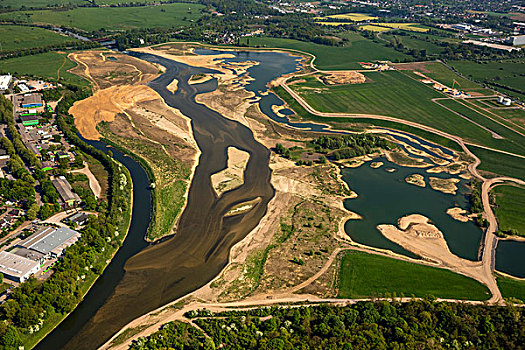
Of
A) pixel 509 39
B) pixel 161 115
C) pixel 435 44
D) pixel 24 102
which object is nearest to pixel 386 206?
pixel 161 115

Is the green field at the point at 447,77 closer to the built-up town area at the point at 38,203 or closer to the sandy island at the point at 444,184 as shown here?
the sandy island at the point at 444,184

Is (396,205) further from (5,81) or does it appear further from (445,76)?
(5,81)

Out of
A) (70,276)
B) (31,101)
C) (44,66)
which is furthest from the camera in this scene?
(44,66)

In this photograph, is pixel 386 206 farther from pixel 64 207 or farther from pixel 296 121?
pixel 64 207

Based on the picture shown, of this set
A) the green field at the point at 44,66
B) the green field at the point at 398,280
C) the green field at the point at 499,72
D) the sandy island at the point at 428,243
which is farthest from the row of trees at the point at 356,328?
the green field at the point at 44,66

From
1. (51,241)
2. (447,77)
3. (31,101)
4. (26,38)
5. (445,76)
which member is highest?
(26,38)

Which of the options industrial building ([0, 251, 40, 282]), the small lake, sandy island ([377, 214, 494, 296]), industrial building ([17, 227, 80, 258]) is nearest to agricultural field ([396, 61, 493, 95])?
the small lake

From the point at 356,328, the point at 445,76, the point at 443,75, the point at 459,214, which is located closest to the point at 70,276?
the point at 356,328

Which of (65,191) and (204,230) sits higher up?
(65,191)
